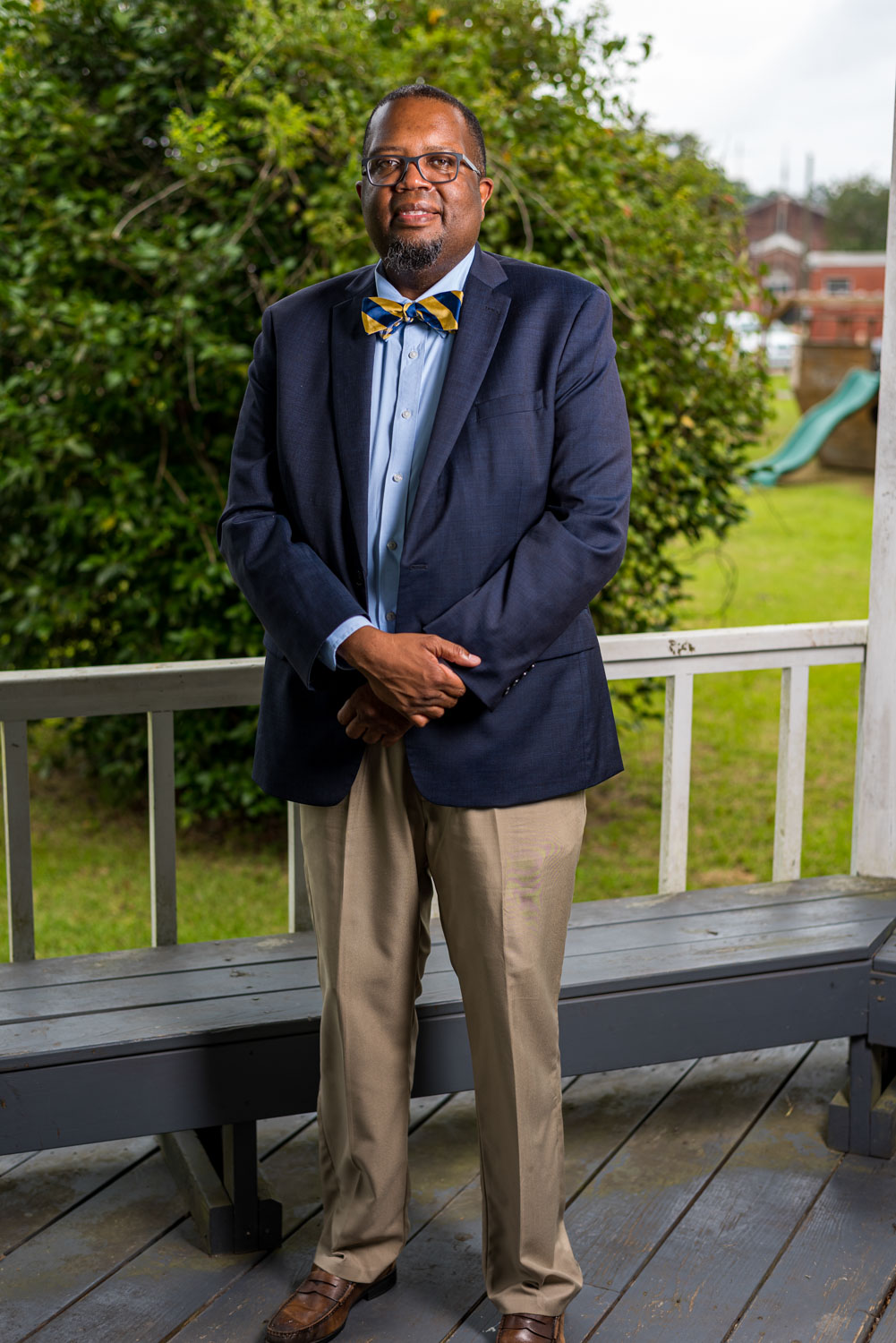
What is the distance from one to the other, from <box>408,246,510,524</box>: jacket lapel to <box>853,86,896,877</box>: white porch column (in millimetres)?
1174

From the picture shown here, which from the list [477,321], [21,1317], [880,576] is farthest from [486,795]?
[880,576]

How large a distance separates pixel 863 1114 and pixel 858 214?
153 ft

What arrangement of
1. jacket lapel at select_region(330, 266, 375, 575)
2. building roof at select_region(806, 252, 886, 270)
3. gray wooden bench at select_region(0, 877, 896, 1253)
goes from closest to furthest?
jacket lapel at select_region(330, 266, 375, 575), gray wooden bench at select_region(0, 877, 896, 1253), building roof at select_region(806, 252, 886, 270)

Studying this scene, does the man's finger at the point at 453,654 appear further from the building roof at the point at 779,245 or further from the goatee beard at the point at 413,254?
the building roof at the point at 779,245

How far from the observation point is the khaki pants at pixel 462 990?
1.85 m

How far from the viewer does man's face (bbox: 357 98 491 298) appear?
5.89 feet

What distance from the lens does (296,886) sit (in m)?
2.59

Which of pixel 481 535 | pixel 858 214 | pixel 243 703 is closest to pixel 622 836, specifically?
pixel 243 703

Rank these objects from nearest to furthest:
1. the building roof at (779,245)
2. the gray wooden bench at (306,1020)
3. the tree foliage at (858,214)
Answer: the gray wooden bench at (306,1020) → the tree foliage at (858,214) → the building roof at (779,245)

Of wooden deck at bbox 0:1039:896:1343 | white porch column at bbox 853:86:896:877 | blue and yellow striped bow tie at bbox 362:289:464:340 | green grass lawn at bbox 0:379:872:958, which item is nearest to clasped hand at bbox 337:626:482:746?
blue and yellow striped bow tie at bbox 362:289:464:340

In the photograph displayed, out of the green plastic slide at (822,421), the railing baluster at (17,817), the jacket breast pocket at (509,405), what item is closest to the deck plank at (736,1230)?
the railing baluster at (17,817)

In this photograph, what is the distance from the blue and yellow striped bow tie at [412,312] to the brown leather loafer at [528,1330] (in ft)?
4.59

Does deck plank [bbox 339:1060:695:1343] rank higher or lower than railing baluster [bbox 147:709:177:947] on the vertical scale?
lower

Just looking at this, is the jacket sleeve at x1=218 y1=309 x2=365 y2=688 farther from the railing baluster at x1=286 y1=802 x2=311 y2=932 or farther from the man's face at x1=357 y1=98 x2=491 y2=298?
the railing baluster at x1=286 y1=802 x2=311 y2=932
